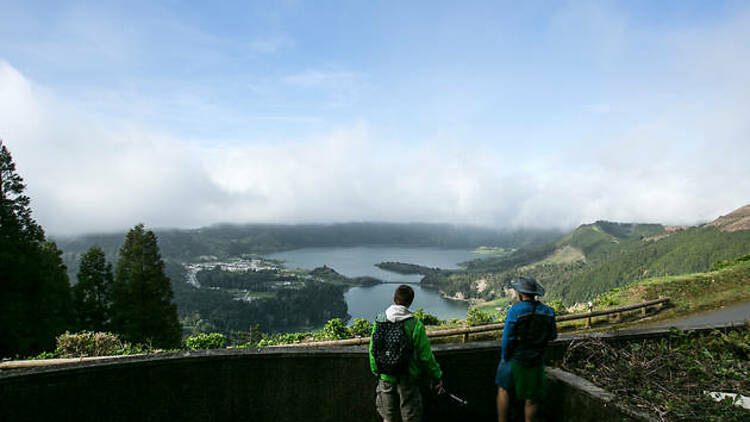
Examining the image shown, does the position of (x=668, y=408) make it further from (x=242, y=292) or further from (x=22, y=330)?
(x=242, y=292)

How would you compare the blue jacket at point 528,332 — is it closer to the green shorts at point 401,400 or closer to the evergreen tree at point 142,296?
the green shorts at point 401,400

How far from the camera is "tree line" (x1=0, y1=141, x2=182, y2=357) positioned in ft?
50.5

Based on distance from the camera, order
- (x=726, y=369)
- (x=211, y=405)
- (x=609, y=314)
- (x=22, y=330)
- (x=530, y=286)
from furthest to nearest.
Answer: (x=22, y=330) → (x=609, y=314) → (x=726, y=369) → (x=211, y=405) → (x=530, y=286)

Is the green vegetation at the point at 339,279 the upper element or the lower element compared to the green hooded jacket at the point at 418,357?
lower

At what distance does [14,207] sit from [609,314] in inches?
934

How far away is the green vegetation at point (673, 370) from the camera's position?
3.08 meters

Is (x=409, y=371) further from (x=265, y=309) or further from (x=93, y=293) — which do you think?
(x=265, y=309)

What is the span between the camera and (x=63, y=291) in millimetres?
19938

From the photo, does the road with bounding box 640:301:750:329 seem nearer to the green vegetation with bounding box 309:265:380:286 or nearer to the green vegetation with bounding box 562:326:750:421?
the green vegetation with bounding box 562:326:750:421

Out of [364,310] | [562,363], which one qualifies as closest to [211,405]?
[562,363]

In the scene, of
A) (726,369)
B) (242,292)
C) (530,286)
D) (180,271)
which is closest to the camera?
(530,286)

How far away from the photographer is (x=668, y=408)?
3004mm

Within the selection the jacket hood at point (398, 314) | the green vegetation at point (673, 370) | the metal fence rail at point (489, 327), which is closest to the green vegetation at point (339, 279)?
the metal fence rail at point (489, 327)

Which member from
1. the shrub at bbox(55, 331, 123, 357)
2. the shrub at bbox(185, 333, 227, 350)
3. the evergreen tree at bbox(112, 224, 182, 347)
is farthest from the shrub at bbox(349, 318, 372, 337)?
the evergreen tree at bbox(112, 224, 182, 347)
